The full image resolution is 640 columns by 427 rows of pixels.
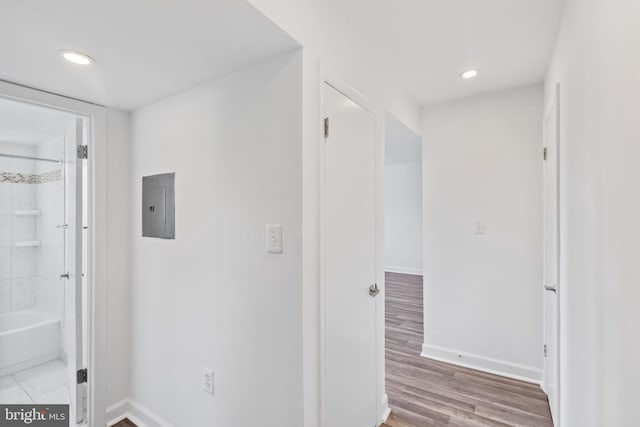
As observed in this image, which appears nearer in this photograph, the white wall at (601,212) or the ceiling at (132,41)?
the white wall at (601,212)

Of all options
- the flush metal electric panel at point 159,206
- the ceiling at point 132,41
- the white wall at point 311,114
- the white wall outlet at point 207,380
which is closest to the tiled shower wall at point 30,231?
the flush metal electric panel at point 159,206

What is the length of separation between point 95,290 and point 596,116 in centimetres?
280

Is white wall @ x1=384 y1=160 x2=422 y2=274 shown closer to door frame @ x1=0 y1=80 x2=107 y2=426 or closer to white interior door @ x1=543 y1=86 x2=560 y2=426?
white interior door @ x1=543 y1=86 x2=560 y2=426

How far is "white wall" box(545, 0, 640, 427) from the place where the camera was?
71 centimetres

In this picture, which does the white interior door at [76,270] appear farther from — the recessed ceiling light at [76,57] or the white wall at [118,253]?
the recessed ceiling light at [76,57]

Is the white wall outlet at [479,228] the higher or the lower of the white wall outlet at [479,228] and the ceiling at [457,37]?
the lower

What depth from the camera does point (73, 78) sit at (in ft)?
5.24

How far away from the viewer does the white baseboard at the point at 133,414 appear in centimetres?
194

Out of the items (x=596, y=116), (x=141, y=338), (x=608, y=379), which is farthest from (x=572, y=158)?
(x=141, y=338)

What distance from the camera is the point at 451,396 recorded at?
228 centimetres

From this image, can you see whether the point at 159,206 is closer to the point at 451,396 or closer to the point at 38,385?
the point at 38,385

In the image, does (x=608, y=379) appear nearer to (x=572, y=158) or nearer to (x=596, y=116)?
(x=596, y=116)

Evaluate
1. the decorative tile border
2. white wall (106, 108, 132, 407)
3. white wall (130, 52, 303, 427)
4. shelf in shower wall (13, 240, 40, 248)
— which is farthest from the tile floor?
the decorative tile border

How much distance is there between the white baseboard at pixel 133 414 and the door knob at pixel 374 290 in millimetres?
1582
